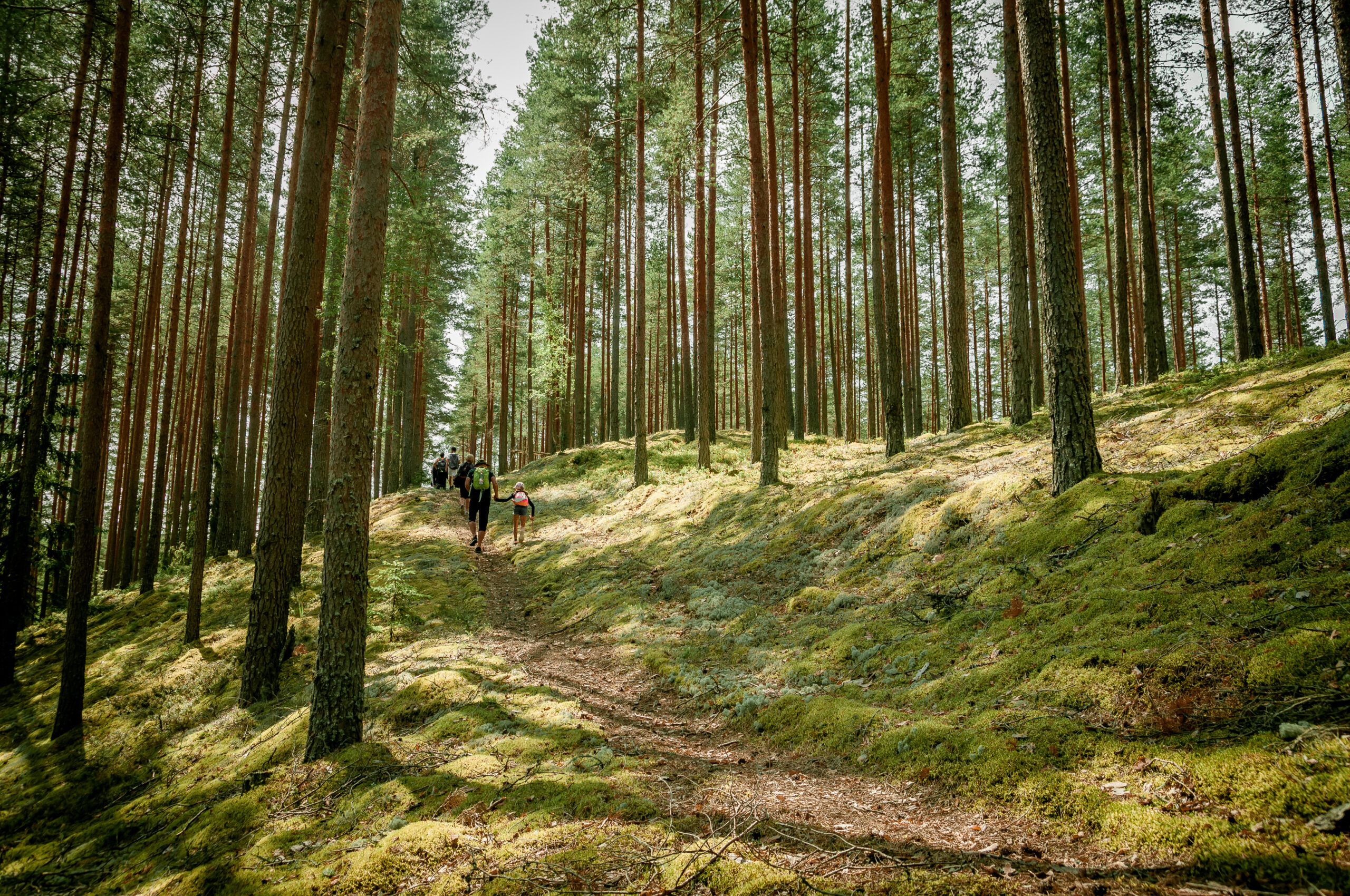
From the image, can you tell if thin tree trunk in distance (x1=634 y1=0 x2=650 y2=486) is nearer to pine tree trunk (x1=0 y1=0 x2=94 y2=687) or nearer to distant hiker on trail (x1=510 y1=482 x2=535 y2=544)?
distant hiker on trail (x1=510 y1=482 x2=535 y2=544)

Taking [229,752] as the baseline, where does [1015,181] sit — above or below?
above

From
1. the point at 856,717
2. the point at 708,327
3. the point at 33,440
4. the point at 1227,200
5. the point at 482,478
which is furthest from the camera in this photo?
the point at 708,327

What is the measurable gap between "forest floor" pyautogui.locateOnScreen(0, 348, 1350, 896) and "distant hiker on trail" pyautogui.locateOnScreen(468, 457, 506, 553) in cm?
448

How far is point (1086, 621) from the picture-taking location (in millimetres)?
4648

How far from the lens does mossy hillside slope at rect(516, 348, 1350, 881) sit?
9.43 feet

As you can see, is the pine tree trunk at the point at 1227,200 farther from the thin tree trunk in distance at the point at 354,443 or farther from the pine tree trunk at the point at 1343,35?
the thin tree trunk in distance at the point at 354,443

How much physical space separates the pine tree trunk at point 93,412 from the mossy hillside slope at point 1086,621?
7.46 meters

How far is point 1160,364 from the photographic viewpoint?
46.8 feet

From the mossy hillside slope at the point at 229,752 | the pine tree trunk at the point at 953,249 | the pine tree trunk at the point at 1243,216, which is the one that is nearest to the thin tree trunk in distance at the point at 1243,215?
the pine tree trunk at the point at 1243,216

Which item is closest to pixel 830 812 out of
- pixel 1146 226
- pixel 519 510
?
pixel 519 510

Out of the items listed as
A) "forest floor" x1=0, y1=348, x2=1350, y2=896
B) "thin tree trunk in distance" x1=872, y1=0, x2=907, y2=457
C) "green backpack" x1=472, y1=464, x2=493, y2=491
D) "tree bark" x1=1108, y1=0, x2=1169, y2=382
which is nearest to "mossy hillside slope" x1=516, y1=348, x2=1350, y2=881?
"forest floor" x1=0, y1=348, x2=1350, y2=896

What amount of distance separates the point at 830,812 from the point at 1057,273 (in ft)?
21.2

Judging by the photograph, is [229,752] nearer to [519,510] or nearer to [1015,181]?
[519,510]

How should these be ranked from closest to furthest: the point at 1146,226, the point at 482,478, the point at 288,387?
1. the point at 288,387
2. the point at 1146,226
3. the point at 482,478
